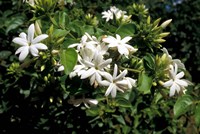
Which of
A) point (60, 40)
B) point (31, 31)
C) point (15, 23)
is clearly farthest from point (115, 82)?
point (15, 23)

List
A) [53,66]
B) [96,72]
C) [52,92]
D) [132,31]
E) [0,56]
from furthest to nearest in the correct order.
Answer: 1. [0,56]
2. [52,92]
3. [132,31]
4. [53,66]
5. [96,72]

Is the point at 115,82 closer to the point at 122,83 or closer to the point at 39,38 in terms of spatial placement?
the point at 122,83

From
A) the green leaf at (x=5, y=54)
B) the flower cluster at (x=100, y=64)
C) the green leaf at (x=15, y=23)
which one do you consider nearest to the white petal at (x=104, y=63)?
the flower cluster at (x=100, y=64)

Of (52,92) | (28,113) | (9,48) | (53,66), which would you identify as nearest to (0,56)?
(9,48)

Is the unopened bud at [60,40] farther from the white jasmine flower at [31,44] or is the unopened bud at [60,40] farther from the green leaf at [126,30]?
the green leaf at [126,30]

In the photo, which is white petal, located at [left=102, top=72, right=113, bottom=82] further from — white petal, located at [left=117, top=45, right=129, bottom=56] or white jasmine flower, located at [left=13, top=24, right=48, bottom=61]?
white jasmine flower, located at [left=13, top=24, right=48, bottom=61]

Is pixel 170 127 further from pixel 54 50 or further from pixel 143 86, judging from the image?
pixel 54 50
